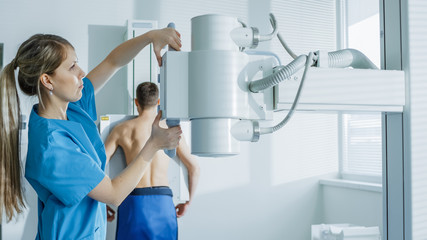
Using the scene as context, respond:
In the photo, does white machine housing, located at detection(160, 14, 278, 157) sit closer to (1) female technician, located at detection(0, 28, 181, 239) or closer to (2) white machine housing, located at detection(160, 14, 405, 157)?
(2) white machine housing, located at detection(160, 14, 405, 157)

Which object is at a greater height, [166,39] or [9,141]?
[166,39]

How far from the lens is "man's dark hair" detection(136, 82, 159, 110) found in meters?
2.88

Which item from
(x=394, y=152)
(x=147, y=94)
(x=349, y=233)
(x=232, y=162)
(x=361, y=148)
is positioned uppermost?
(x=147, y=94)

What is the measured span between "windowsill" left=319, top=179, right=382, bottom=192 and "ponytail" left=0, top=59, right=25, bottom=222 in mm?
2661

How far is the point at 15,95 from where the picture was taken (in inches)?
45.4

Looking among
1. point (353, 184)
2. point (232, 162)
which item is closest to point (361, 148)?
point (353, 184)

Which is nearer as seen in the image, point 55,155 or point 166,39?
point 166,39

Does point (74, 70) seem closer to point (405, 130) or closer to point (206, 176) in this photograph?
point (405, 130)

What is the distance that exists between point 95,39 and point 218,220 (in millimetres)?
1796

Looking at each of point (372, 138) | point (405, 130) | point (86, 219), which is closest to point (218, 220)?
point (372, 138)

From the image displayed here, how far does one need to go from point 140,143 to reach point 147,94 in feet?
1.10

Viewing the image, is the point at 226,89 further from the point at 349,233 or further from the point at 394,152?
the point at 349,233

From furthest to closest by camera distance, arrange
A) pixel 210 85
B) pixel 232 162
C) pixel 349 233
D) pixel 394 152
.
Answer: pixel 232 162 < pixel 349 233 < pixel 394 152 < pixel 210 85

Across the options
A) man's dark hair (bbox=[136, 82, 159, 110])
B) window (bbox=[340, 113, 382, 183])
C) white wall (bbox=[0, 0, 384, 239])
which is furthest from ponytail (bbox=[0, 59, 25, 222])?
window (bbox=[340, 113, 382, 183])
